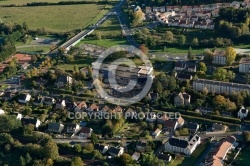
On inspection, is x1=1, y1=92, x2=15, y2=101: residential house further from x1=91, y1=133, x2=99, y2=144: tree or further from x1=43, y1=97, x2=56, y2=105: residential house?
x1=91, y1=133, x2=99, y2=144: tree

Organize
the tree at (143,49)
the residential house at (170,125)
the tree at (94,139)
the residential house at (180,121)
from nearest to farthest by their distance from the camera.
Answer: the tree at (94,139) < the residential house at (170,125) < the residential house at (180,121) < the tree at (143,49)

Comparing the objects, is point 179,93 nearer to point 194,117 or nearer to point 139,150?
point 194,117

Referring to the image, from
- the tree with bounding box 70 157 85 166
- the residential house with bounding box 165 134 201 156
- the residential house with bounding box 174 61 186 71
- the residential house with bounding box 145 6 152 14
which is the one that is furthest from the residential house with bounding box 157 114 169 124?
the residential house with bounding box 145 6 152 14

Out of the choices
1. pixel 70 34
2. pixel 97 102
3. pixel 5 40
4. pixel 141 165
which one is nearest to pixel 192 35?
pixel 70 34

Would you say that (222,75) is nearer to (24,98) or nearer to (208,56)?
(208,56)

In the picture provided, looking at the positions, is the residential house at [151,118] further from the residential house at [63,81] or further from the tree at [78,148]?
the residential house at [63,81]

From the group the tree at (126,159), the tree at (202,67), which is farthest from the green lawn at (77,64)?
the tree at (126,159)
